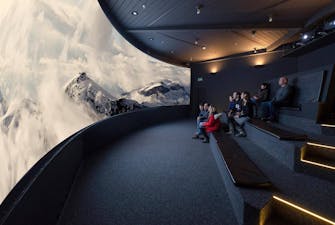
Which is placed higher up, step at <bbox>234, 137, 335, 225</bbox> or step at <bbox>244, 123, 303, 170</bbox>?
step at <bbox>244, 123, 303, 170</bbox>

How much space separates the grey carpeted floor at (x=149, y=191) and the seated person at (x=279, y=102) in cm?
198

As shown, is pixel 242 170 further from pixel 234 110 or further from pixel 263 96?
pixel 263 96

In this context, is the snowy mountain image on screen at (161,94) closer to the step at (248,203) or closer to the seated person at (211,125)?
the seated person at (211,125)

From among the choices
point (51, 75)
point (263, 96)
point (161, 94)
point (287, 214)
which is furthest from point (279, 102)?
point (161, 94)

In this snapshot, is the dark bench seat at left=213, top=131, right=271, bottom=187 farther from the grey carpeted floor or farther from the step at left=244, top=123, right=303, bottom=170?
the step at left=244, top=123, right=303, bottom=170

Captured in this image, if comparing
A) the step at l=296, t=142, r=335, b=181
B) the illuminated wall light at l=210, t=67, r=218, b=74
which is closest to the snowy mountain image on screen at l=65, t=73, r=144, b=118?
the step at l=296, t=142, r=335, b=181

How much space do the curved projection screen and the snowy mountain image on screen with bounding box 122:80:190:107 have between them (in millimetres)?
939

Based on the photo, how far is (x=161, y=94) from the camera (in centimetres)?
901

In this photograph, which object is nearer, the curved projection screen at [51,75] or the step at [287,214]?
the step at [287,214]

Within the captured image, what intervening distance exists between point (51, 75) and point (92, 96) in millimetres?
1220

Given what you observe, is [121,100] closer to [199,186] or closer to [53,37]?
[53,37]

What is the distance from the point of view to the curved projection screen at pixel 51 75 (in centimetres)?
307

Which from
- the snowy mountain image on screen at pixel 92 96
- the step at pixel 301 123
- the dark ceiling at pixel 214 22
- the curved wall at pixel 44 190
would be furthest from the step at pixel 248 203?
the dark ceiling at pixel 214 22

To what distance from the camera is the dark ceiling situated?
191 inches
